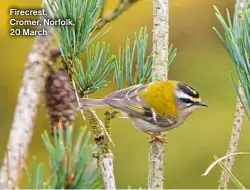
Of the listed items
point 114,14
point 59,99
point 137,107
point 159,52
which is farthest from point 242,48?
point 137,107

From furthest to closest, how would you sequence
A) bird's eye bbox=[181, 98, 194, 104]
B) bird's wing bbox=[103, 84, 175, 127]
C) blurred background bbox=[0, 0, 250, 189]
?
blurred background bbox=[0, 0, 250, 189], bird's eye bbox=[181, 98, 194, 104], bird's wing bbox=[103, 84, 175, 127]

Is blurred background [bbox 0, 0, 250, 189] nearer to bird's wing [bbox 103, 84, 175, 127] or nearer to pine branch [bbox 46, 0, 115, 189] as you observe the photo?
bird's wing [bbox 103, 84, 175, 127]

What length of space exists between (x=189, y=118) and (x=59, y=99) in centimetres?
104

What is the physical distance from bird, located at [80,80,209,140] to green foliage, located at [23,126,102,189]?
20.0 inches

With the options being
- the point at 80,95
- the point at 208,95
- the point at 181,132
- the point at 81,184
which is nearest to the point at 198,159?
the point at 181,132

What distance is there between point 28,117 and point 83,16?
208mm

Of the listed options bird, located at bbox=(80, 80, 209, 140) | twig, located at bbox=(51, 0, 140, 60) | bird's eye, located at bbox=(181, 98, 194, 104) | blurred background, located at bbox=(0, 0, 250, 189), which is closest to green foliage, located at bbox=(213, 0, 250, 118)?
twig, located at bbox=(51, 0, 140, 60)

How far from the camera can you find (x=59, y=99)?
3.17 feet

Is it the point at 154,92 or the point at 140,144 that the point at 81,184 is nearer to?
the point at 154,92

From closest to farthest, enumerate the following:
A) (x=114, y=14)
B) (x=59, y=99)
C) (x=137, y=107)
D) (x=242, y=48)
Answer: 1. (x=242, y=48)
2. (x=114, y=14)
3. (x=59, y=99)
4. (x=137, y=107)

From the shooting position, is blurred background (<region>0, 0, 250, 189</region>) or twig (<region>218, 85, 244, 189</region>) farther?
blurred background (<region>0, 0, 250, 189</region>)

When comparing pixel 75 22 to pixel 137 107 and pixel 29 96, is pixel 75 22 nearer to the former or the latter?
pixel 29 96

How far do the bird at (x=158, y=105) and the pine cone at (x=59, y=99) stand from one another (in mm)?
117

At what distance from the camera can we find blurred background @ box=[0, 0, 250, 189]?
75.2 inches
